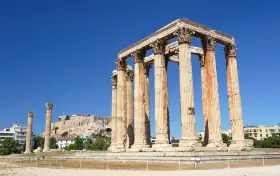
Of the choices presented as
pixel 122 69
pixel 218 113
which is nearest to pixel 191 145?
pixel 218 113

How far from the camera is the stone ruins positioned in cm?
3291

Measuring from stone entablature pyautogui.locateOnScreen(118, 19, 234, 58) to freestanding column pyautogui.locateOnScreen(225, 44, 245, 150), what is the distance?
6.56 ft

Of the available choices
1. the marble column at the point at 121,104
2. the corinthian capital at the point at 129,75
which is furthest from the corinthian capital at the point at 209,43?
the corinthian capital at the point at 129,75

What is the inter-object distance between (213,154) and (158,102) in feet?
35.8

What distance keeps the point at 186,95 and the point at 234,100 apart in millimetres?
9058

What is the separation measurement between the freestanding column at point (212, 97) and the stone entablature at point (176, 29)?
1.19m

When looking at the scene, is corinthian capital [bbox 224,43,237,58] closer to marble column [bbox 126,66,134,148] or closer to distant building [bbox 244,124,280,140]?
marble column [bbox 126,66,134,148]

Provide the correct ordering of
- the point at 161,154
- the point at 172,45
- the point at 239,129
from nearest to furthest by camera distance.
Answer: the point at 161,154 → the point at 239,129 → the point at 172,45

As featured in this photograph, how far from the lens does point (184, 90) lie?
108ft

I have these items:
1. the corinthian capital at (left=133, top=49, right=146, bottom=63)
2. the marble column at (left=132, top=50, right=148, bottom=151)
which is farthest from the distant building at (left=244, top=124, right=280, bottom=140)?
the marble column at (left=132, top=50, right=148, bottom=151)

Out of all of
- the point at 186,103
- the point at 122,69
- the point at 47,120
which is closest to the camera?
the point at 186,103

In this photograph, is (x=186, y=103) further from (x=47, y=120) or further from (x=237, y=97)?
(x=47, y=120)

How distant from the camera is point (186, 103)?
32.5 m

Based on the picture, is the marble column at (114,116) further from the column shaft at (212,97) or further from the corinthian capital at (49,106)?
the corinthian capital at (49,106)
